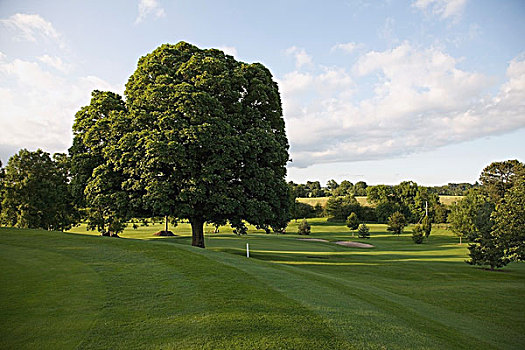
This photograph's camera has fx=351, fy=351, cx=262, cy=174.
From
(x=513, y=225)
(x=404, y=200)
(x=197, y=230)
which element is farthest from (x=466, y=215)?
(x=404, y=200)

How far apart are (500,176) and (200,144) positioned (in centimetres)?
8882

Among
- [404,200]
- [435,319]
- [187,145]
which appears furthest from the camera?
[404,200]

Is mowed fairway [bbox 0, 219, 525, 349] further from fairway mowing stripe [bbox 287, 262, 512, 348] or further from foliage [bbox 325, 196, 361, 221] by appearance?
foliage [bbox 325, 196, 361, 221]

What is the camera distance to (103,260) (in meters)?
11.6

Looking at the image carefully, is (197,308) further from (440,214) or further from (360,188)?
(360,188)

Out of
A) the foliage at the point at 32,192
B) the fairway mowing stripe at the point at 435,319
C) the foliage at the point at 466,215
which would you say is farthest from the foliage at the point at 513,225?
the foliage at the point at 32,192

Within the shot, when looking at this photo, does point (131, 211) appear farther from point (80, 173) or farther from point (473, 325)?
point (473, 325)

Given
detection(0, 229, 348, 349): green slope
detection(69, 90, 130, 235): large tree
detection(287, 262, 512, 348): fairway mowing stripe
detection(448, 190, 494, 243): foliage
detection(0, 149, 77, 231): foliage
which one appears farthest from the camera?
detection(448, 190, 494, 243): foliage

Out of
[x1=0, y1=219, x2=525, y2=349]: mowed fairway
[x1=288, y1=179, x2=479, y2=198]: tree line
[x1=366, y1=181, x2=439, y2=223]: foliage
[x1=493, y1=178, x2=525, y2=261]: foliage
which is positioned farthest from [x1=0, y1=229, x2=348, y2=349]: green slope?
[x1=288, y1=179, x2=479, y2=198]: tree line

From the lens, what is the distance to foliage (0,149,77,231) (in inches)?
1160

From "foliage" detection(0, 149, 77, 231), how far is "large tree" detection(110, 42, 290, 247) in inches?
464

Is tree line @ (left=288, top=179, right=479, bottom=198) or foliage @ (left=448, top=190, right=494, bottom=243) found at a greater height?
tree line @ (left=288, top=179, right=479, bottom=198)

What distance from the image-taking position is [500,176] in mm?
85125

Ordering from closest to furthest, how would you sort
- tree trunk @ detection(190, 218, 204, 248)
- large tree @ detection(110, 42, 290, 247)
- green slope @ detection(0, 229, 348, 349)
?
green slope @ detection(0, 229, 348, 349), large tree @ detection(110, 42, 290, 247), tree trunk @ detection(190, 218, 204, 248)
